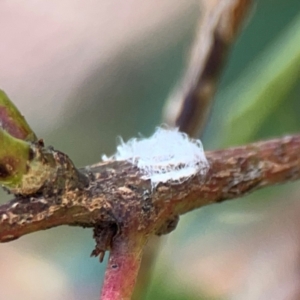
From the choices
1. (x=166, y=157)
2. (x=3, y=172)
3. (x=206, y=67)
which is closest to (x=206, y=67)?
(x=206, y=67)

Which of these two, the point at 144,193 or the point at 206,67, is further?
the point at 206,67

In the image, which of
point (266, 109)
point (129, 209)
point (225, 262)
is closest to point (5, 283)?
point (225, 262)

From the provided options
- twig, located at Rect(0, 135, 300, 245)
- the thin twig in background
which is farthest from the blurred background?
twig, located at Rect(0, 135, 300, 245)

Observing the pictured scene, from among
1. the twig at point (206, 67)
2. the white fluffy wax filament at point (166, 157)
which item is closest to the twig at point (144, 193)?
the white fluffy wax filament at point (166, 157)

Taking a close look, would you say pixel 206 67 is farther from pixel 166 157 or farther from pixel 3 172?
pixel 3 172

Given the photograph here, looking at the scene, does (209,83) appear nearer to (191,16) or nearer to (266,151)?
(266,151)

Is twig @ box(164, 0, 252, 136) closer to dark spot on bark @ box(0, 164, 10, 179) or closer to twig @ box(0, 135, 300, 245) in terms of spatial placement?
twig @ box(0, 135, 300, 245)
